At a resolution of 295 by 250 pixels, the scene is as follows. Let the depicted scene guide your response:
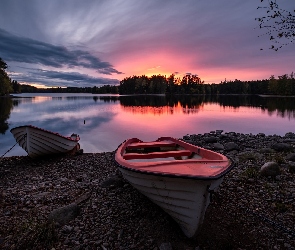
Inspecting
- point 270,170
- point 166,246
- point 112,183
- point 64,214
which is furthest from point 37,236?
point 270,170

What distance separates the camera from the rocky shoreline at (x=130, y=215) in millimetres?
4914

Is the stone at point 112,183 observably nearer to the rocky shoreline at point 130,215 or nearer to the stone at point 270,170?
the rocky shoreline at point 130,215

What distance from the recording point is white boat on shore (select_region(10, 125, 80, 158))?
1198 cm

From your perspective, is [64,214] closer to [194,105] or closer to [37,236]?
[37,236]

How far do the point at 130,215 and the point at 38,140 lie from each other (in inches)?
329

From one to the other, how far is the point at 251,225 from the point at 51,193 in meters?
6.26

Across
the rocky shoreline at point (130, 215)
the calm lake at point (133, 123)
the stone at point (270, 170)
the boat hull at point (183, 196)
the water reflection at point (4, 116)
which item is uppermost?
the boat hull at point (183, 196)

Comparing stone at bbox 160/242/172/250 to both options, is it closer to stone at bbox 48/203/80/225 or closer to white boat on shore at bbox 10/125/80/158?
stone at bbox 48/203/80/225

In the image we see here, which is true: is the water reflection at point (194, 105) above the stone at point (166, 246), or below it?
below

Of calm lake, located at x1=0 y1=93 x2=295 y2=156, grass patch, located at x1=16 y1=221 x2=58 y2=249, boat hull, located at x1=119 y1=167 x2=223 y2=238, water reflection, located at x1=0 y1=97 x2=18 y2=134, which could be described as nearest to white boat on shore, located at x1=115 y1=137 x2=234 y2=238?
boat hull, located at x1=119 y1=167 x2=223 y2=238

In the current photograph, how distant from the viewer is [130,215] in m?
5.93

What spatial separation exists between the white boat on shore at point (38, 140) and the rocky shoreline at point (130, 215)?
10.0 feet

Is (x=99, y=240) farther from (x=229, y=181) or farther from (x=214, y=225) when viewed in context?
(x=229, y=181)

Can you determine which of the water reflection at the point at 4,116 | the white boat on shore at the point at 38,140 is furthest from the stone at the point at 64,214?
the water reflection at the point at 4,116
